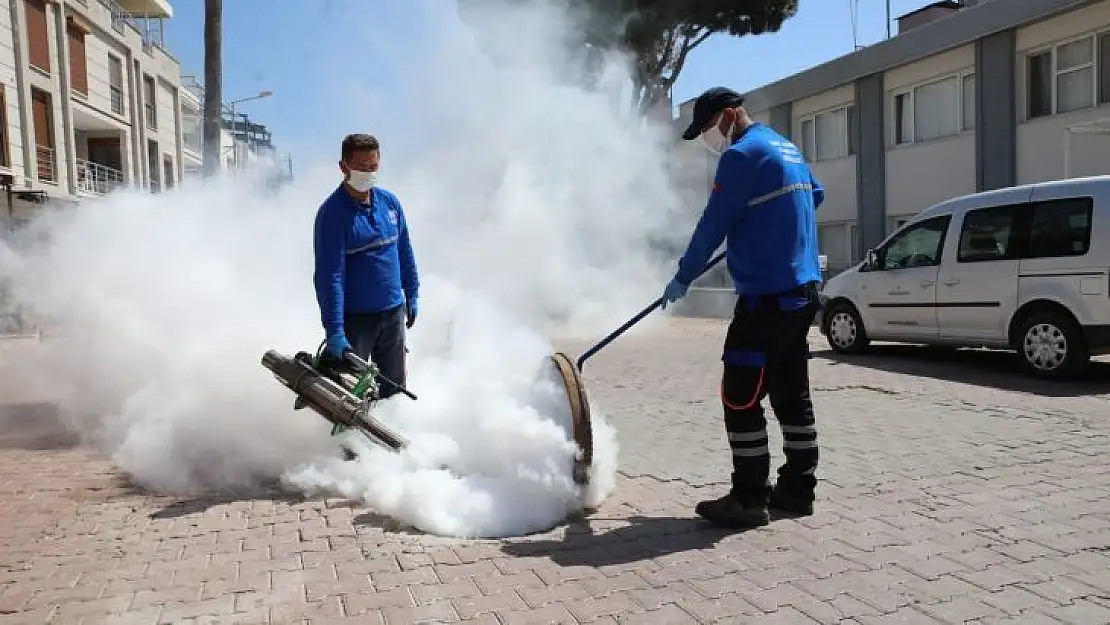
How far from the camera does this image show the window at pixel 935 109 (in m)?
16.9

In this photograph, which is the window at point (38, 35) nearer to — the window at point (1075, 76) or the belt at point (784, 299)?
the window at point (1075, 76)

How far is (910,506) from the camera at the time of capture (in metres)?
4.11

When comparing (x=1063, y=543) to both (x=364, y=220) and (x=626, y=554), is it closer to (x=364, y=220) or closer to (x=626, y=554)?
(x=626, y=554)

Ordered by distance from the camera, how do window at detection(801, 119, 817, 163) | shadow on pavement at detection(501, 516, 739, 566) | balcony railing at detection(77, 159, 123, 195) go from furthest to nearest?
balcony railing at detection(77, 159, 123, 195)
window at detection(801, 119, 817, 163)
shadow on pavement at detection(501, 516, 739, 566)

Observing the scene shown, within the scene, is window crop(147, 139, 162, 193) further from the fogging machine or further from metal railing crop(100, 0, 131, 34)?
the fogging machine

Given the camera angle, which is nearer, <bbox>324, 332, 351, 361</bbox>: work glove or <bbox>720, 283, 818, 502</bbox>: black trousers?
<bbox>720, 283, 818, 502</bbox>: black trousers

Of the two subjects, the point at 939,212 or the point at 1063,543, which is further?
the point at 939,212

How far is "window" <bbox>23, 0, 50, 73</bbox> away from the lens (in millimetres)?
23703

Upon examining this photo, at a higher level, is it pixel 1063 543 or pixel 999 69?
pixel 999 69

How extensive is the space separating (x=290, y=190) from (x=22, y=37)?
819 inches

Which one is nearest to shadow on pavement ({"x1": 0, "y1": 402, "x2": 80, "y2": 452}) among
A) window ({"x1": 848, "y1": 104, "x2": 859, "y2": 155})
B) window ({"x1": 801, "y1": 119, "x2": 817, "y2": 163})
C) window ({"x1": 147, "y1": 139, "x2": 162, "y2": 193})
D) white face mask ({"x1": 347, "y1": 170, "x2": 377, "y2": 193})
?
white face mask ({"x1": 347, "y1": 170, "x2": 377, "y2": 193})

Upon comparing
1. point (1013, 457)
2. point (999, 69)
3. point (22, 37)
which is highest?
point (22, 37)

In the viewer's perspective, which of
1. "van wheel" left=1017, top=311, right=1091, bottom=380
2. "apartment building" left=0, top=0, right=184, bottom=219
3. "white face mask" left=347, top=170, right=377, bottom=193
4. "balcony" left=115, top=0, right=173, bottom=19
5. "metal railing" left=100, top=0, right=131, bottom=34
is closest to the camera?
"white face mask" left=347, top=170, right=377, bottom=193

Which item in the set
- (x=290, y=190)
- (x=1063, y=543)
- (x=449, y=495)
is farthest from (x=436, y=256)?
(x=1063, y=543)
